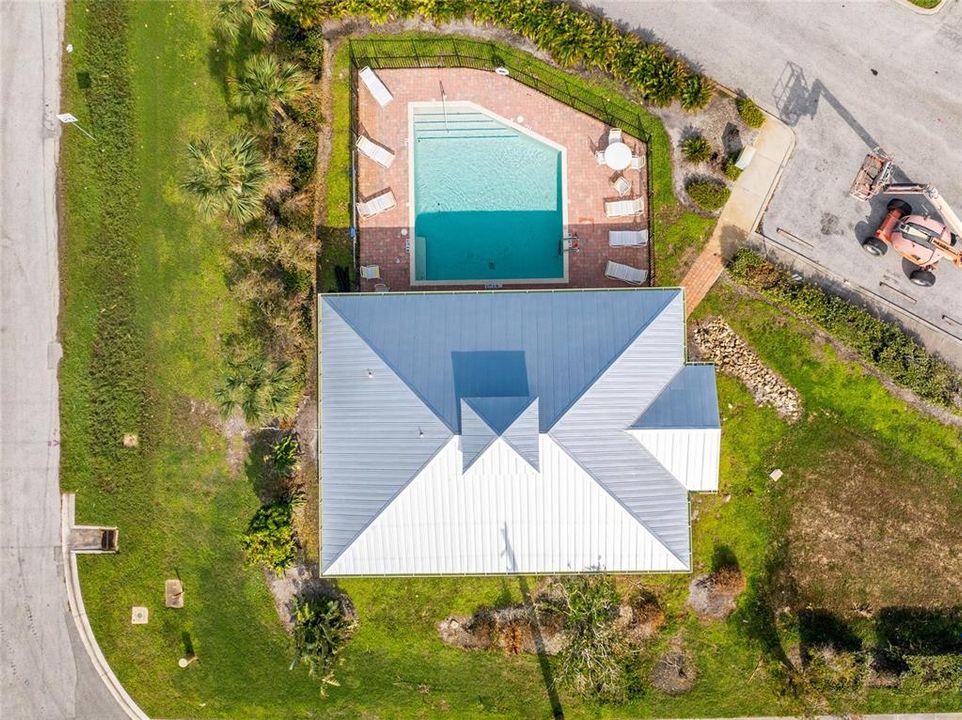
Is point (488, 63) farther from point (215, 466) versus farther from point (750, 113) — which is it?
point (215, 466)

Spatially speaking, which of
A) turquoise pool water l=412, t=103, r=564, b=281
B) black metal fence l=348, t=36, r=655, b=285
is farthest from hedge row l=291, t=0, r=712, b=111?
turquoise pool water l=412, t=103, r=564, b=281

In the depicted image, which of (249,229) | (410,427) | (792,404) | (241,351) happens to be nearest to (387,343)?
(410,427)

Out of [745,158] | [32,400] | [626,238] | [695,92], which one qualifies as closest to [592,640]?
[626,238]

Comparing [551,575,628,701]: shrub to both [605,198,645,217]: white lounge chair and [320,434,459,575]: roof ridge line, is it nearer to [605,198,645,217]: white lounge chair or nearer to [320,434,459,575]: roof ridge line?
[320,434,459,575]: roof ridge line

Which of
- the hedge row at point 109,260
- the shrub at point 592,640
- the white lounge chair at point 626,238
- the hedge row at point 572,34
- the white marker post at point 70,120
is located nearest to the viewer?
the shrub at point 592,640

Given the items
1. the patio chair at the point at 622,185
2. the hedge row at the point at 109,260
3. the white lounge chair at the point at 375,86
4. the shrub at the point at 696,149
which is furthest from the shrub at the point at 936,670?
the hedge row at the point at 109,260

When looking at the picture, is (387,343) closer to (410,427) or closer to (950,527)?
(410,427)

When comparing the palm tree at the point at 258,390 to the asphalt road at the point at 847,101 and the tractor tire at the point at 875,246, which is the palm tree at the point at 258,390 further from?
the tractor tire at the point at 875,246
